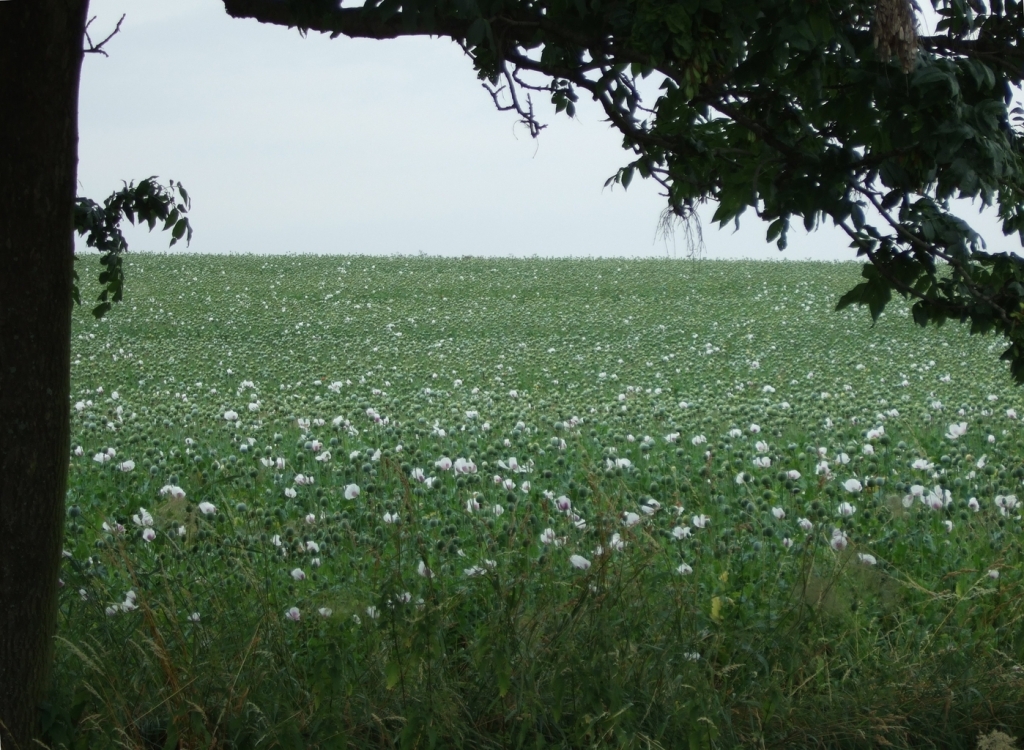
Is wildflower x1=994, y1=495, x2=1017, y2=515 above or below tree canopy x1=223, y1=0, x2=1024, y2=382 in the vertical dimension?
below

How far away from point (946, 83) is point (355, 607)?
2.59 metres

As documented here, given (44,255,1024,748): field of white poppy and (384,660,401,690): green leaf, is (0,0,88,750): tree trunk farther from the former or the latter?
(384,660,401,690): green leaf

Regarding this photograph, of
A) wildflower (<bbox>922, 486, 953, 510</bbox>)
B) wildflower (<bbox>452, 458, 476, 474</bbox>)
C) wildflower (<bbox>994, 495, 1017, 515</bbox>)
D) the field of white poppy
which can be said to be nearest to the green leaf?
the field of white poppy

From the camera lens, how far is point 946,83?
2.97 metres

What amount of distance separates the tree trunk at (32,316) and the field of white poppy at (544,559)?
0.68ft

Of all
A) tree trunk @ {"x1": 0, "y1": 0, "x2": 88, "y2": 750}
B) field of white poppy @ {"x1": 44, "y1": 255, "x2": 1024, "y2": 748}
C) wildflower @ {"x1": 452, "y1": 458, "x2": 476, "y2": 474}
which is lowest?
field of white poppy @ {"x1": 44, "y1": 255, "x2": 1024, "y2": 748}

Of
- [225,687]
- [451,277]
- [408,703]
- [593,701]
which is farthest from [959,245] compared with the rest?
[451,277]

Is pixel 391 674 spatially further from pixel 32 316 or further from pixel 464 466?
pixel 464 466

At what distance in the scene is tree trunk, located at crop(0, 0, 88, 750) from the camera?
132 inches

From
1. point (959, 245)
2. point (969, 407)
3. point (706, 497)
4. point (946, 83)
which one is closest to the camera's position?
point (946, 83)

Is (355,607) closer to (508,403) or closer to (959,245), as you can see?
(959,245)

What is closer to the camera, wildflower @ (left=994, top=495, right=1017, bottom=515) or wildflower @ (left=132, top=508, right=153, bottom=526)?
wildflower @ (left=132, top=508, right=153, bottom=526)

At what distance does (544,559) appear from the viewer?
15.2 ft

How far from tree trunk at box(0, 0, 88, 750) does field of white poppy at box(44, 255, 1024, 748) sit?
206 mm
